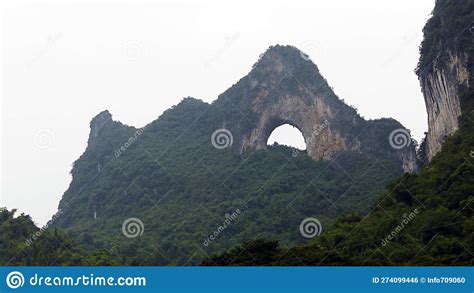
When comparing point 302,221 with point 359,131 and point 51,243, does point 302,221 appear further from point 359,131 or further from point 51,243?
point 51,243

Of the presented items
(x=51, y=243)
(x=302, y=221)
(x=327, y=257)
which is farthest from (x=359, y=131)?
(x=327, y=257)

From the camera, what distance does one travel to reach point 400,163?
144ft

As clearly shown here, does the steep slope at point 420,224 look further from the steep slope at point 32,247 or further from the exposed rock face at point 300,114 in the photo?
the exposed rock face at point 300,114

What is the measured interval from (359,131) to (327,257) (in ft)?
101

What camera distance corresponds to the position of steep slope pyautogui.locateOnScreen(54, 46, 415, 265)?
39.4 metres
